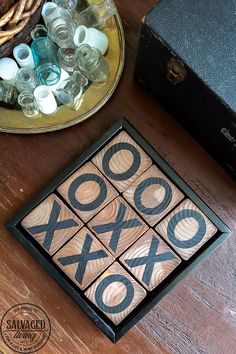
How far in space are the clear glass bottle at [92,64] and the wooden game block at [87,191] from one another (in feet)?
0.53

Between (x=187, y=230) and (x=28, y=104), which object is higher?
(x=28, y=104)

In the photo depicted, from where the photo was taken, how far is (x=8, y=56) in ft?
3.14

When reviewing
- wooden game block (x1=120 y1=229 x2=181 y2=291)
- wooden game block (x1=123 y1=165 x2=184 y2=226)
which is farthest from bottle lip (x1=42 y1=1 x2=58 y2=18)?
wooden game block (x1=120 y1=229 x2=181 y2=291)

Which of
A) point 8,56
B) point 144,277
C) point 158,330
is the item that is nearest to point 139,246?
point 144,277

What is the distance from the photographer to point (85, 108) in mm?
994

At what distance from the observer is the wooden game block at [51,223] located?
98cm

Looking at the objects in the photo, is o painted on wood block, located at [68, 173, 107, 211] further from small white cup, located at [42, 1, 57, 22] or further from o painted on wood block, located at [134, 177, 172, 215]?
small white cup, located at [42, 1, 57, 22]

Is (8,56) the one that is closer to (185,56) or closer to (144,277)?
(185,56)

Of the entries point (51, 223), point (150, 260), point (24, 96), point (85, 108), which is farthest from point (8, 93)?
point (150, 260)

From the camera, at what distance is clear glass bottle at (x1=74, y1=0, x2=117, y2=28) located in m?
0.99

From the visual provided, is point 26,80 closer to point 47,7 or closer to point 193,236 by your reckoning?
point 47,7

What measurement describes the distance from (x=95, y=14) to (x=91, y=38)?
2.0 inches

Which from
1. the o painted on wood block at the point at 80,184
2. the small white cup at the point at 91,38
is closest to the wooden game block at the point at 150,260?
the o painted on wood block at the point at 80,184

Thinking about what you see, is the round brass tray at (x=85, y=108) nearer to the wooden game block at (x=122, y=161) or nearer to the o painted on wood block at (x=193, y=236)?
the wooden game block at (x=122, y=161)
